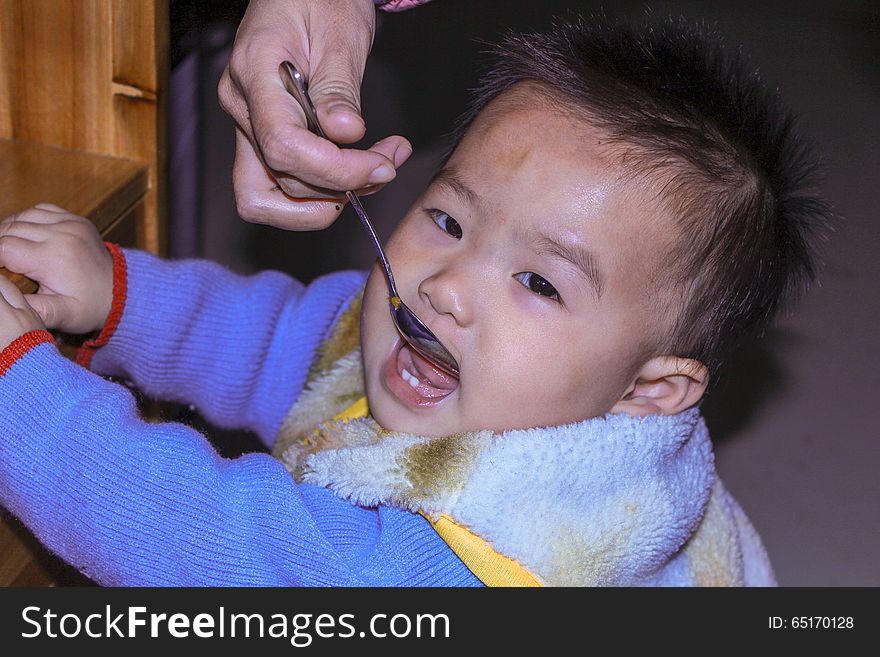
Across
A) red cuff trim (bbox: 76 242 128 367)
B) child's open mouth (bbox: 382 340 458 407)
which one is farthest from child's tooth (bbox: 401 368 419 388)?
red cuff trim (bbox: 76 242 128 367)

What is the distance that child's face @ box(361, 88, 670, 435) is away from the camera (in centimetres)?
58

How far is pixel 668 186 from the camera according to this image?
58 cm

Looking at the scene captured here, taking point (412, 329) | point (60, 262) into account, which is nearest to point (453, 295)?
point (412, 329)

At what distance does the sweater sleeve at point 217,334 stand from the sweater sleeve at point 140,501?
0.12 m

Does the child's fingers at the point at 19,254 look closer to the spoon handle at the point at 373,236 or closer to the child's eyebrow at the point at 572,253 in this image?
the spoon handle at the point at 373,236

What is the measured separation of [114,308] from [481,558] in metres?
0.30

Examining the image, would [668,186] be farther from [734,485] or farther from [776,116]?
[734,485]

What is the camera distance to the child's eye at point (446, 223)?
604mm

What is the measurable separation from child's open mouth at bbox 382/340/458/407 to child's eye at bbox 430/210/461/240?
77 millimetres

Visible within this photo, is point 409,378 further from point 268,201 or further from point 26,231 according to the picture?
point 26,231

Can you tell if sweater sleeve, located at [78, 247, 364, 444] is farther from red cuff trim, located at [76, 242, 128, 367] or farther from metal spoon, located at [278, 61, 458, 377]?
metal spoon, located at [278, 61, 458, 377]

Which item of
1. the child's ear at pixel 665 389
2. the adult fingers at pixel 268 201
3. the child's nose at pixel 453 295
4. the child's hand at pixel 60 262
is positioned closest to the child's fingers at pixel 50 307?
the child's hand at pixel 60 262

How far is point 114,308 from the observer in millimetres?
653

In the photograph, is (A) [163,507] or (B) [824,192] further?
(B) [824,192]
